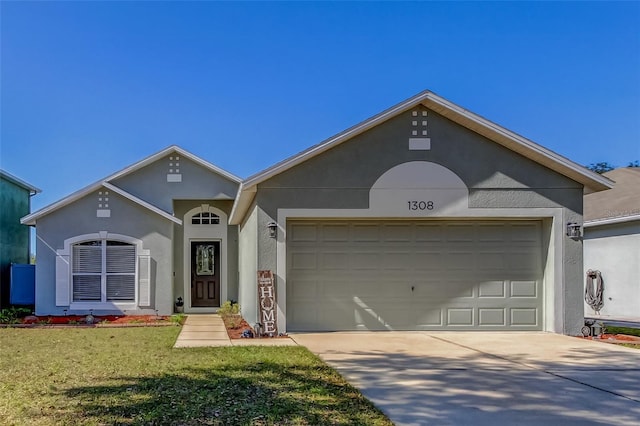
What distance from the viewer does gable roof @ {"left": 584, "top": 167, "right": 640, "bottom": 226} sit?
48.6ft

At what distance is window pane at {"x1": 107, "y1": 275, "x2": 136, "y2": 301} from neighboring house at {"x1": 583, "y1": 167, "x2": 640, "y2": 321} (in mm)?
13271

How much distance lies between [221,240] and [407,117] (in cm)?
801

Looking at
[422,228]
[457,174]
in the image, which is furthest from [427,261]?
[457,174]

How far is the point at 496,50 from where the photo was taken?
19406 millimetres

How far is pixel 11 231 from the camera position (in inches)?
669

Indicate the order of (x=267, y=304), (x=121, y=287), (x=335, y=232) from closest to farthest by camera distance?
1. (x=267, y=304)
2. (x=335, y=232)
3. (x=121, y=287)

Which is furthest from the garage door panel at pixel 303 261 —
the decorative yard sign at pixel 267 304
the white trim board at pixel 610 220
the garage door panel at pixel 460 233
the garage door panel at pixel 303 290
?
the white trim board at pixel 610 220

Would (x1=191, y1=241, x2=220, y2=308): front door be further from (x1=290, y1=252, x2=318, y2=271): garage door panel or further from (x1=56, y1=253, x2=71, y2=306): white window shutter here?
(x1=290, y1=252, x2=318, y2=271): garage door panel

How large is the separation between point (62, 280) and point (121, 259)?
1611 millimetres

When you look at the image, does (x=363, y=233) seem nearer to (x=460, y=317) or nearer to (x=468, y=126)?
(x=460, y=317)

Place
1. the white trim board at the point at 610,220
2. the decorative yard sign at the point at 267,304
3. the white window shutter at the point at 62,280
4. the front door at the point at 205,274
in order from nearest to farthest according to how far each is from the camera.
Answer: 1. the decorative yard sign at the point at 267,304
2. the white trim board at the point at 610,220
3. the white window shutter at the point at 62,280
4. the front door at the point at 205,274

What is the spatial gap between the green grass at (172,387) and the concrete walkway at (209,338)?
0.50 metres

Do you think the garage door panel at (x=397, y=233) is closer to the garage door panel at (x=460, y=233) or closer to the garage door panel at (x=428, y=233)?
the garage door panel at (x=428, y=233)

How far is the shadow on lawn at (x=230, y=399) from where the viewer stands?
4.86m
